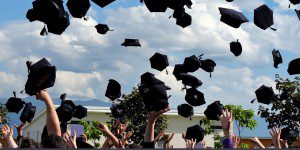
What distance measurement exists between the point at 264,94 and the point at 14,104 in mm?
3680

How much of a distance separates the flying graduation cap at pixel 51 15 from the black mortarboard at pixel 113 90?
2.03 meters

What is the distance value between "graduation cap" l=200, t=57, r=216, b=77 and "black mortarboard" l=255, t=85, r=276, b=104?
970 mm

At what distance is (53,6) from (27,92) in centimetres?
101

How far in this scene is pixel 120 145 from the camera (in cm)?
642

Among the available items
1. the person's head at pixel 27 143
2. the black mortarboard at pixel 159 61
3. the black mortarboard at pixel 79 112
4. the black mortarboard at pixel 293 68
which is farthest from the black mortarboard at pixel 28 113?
the black mortarboard at pixel 293 68

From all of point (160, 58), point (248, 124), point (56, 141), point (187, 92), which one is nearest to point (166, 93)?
point (187, 92)

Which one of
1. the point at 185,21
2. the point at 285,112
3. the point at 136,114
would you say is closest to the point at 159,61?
the point at 185,21

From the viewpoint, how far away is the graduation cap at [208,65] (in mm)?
8828

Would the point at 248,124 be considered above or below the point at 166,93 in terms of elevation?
above

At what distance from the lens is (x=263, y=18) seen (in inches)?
338

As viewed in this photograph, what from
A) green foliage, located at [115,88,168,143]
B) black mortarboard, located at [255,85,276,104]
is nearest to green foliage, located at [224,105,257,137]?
green foliage, located at [115,88,168,143]

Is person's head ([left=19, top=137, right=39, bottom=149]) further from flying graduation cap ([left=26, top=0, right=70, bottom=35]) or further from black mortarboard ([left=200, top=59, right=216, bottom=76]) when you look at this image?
black mortarboard ([left=200, top=59, right=216, bottom=76])

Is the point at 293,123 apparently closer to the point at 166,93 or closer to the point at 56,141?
the point at 166,93

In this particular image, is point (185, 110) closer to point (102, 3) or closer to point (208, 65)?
point (208, 65)
